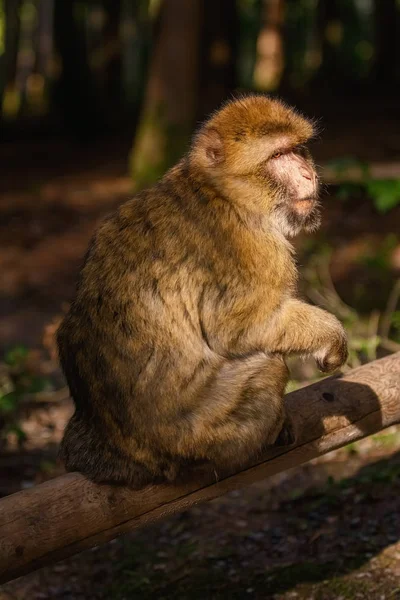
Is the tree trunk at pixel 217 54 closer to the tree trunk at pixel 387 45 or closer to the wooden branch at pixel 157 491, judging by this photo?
the tree trunk at pixel 387 45

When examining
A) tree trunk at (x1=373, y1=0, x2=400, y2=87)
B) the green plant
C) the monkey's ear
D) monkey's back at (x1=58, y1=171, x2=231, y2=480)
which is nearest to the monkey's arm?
monkey's back at (x1=58, y1=171, x2=231, y2=480)

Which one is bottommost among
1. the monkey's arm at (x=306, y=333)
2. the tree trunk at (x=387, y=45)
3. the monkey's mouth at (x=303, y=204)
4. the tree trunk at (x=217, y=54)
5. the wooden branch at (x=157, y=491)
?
the tree trunk at (x=387, y=45)

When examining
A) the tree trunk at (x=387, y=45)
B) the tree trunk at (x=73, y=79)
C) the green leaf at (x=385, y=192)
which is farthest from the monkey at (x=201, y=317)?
the tree trunk at (x=387, y=45)

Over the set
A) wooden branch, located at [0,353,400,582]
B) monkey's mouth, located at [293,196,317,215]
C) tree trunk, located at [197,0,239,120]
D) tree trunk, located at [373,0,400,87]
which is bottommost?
tree trunk, located at [373,0,400,87]

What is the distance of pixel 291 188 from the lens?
3711mm

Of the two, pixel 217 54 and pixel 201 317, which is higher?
pixel 201 317

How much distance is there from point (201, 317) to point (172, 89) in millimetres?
8261

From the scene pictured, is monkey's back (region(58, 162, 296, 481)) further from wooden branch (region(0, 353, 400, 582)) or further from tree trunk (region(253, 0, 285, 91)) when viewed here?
tree trunk (region(253, 0, 285, 91))

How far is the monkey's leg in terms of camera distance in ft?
11.1

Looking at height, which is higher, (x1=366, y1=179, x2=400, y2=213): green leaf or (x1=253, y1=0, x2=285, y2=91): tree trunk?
(x1=366, y1=179, x2=400, y2=213): green leaf

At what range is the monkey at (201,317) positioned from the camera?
3354 mm

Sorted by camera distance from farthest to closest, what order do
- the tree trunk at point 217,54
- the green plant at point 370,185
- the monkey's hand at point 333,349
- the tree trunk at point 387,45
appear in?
the tree trunk at point 387,45
the tree trunk at point 217,54
the green plant at point 370,185
the monkey's hand at point 333,349

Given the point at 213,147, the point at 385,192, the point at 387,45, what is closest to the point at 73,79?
the point at 387,45

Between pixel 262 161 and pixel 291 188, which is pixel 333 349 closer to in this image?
pixel 291 188
